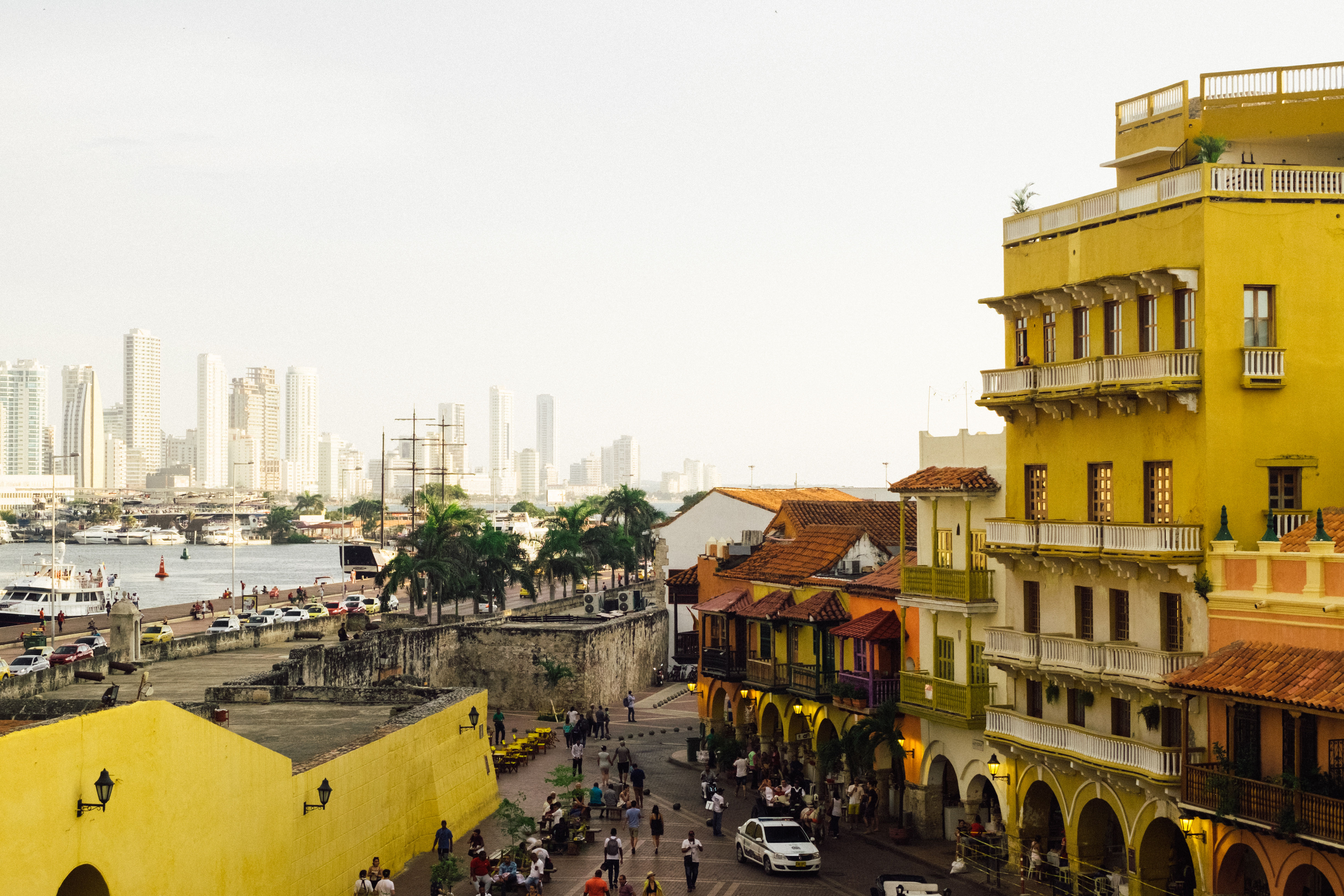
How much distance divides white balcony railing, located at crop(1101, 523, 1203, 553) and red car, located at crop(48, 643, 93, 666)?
32415 mm

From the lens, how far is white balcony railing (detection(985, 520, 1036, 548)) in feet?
105

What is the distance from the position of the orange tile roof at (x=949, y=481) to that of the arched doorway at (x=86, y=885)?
23125mm

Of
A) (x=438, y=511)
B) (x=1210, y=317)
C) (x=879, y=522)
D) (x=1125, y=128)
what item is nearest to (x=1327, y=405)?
(x=1210, y=317)

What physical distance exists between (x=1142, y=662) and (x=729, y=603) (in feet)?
77.4

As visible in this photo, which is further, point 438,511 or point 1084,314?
point 438,511

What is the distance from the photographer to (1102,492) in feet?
102

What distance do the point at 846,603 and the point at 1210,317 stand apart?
18.3 m

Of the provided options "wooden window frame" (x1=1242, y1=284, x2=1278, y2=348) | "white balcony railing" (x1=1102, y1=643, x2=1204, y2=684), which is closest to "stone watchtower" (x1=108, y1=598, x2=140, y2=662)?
"white balcony railing" (x1=1102, y1=643, x2=1204, y2=684)

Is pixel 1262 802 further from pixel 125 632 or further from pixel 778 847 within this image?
pixel 125 632

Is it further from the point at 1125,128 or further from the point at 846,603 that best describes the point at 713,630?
the point at 1125,128

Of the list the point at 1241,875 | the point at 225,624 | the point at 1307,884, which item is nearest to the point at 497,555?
the point at 225,624

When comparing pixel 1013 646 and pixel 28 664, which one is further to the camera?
pixel 28 664

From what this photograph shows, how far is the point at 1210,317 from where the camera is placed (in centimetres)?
2792

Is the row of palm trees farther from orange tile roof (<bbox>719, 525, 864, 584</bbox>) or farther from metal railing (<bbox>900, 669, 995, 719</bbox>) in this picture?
metal railing (<bbox>900, 669, 995, 719</bbox>)
